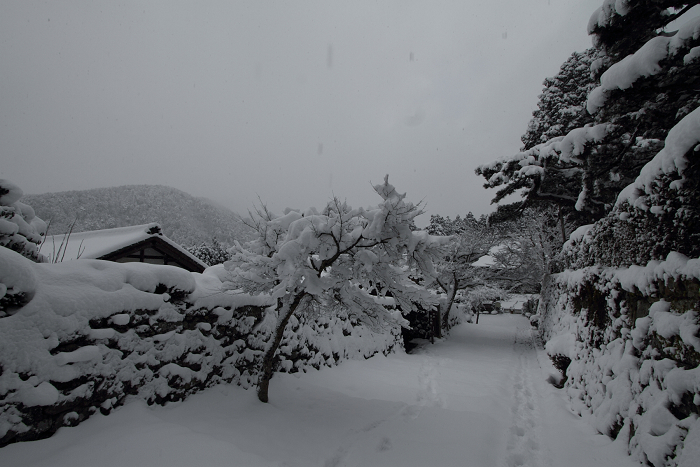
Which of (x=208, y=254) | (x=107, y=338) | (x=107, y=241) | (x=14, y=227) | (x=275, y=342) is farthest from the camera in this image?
(x=208, y=254)

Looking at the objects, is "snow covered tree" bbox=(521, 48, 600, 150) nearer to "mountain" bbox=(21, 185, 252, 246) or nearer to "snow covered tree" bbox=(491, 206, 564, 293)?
"snow covered tree" bbox=(491, 206, 564, 293)

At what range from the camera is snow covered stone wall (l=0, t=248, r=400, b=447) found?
2.31m

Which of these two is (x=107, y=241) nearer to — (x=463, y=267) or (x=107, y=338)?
(x=107, y=338)

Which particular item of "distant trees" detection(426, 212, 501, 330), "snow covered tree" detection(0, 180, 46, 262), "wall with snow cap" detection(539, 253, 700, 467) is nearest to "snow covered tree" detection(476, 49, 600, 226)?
"distant trees" detection(426, 212, 501, 330)

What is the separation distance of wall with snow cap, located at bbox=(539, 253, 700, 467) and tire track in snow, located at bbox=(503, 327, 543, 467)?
27.7 inches

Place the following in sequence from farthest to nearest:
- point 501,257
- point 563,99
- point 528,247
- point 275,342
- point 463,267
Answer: point 501,257 → point 528,247 → point 463,267 → point 563,99 → point 275,342

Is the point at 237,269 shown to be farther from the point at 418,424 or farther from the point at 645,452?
the point at 645,452

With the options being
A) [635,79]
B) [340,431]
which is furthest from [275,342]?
[635,79]

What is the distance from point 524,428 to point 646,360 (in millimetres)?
1839

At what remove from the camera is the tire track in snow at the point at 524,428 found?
3.35 m

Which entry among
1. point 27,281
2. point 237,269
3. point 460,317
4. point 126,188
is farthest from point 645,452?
point 126,188

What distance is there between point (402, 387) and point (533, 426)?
2208 millimetres

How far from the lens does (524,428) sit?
418cm

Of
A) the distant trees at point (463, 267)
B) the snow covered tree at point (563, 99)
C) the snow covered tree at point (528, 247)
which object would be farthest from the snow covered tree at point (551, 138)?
the distant trees at point (463, 267)
